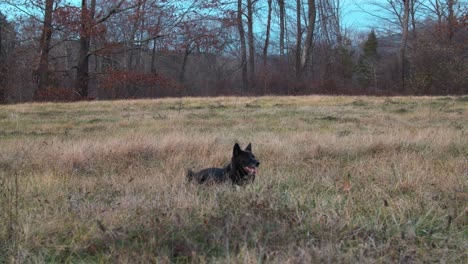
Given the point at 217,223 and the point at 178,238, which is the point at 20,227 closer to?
the point at 178,238

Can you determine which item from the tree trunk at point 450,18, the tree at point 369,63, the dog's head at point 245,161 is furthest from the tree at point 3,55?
the tree trunk at point 450,18

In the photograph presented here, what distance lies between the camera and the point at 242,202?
334 cm

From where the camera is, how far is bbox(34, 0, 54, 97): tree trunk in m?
25.6

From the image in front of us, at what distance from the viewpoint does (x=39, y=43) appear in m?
26.9

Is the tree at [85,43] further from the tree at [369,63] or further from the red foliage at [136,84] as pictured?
the tree at [369,63]

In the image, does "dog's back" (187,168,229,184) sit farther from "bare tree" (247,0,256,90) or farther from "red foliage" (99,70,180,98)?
"bare tree" (247,0,256,90)

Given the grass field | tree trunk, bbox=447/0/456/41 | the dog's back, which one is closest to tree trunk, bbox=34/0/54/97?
the grass field

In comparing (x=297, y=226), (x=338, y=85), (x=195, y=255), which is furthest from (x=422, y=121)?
(x=338, y=85)

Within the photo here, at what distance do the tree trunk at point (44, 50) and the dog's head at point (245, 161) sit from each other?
24.4m

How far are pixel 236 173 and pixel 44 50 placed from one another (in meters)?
25.7

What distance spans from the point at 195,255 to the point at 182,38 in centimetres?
2707

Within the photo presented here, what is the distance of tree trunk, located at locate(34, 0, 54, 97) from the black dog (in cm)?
2420

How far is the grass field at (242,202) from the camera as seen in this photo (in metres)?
2.54

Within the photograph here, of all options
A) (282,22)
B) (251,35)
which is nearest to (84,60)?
(251,35)
